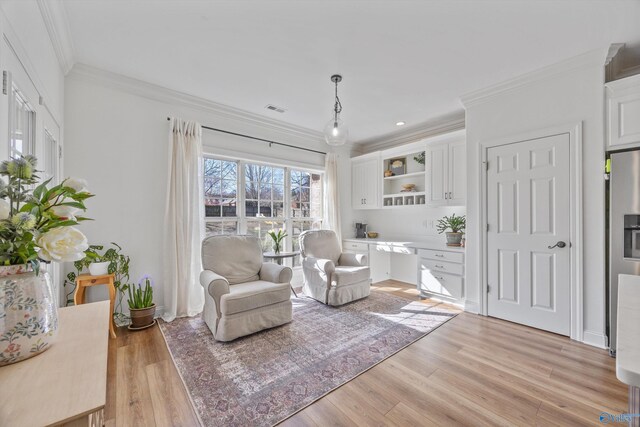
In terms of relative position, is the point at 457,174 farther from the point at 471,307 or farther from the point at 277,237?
the point at 277,237

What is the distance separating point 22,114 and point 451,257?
13.8 ft

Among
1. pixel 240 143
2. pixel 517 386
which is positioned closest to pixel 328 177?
pixel 240 143

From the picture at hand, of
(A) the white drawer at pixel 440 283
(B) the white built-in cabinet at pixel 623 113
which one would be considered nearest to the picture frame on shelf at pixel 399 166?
(A) the white drawer at pixel 440 283

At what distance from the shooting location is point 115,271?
→ 107 inches

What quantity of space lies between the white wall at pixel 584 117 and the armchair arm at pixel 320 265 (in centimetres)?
244

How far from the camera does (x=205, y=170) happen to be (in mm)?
3691

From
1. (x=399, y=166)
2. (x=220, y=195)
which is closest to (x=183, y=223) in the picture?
(x=220, y=195)

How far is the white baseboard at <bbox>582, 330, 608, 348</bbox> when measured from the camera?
7.91 feet

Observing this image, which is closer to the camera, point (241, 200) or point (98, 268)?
point (98, 268)

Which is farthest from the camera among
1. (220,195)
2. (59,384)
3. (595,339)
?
(220,195)

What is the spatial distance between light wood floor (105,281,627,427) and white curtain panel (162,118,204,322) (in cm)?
61

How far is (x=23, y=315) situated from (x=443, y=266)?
12.7 ft

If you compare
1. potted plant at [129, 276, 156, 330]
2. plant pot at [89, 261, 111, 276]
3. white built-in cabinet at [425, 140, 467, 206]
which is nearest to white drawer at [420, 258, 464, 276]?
white built-in cabinet at [425, 140, 467, 206]

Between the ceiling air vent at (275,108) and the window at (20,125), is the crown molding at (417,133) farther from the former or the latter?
the window at (20,125)
